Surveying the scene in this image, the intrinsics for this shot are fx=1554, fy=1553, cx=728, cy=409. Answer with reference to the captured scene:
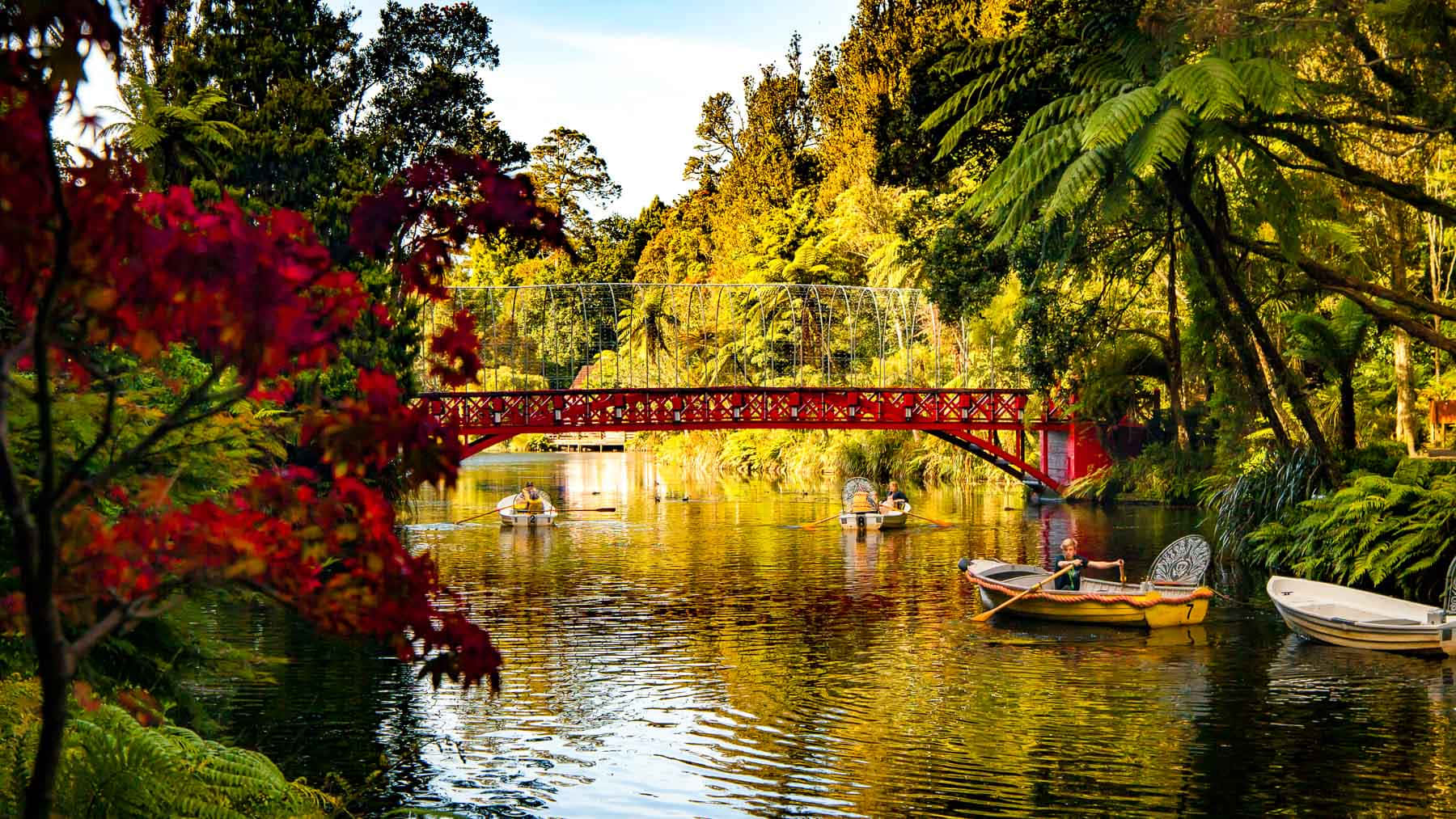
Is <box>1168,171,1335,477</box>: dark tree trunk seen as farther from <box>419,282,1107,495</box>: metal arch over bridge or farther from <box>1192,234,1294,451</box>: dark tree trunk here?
<box>419,282,1107,495</box>: metal arch over bridge

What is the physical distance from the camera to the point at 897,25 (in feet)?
172

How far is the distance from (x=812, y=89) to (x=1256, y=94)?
194ft

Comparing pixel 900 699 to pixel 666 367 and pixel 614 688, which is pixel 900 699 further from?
pixel 666 367

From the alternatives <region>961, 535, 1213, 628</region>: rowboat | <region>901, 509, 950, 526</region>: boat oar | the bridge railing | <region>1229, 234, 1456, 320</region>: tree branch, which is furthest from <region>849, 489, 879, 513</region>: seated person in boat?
<region>1229, 234, 1456, 320</region>: tree branch

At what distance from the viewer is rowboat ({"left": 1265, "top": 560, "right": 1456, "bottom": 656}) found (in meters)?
18.1

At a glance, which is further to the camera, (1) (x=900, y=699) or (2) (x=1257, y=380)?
(2) (x=1257, y=380)

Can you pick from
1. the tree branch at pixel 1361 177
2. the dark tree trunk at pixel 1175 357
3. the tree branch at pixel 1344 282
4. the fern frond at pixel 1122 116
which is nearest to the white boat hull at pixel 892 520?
the dark tree trunk at pixel 1175 357

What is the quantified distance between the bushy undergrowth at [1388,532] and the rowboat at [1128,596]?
2294 millimetres

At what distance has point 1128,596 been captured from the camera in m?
20.9

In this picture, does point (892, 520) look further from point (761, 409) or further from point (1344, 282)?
point (1344, 282)

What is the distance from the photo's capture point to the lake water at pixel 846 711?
12.6 metres

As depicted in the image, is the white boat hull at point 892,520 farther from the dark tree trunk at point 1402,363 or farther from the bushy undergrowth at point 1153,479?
the dark tree trunk at point 1402,363

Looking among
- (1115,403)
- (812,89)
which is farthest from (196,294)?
(812,89)

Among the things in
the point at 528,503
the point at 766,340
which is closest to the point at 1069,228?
the point at 528,503
